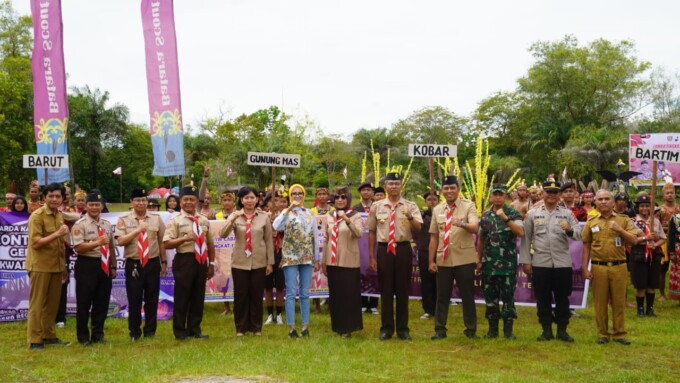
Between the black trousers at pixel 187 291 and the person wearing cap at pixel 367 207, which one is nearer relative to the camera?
the black trousers at pixel 187 291

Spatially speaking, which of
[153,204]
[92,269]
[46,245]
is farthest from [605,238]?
[153,204]

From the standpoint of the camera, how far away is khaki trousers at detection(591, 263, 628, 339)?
7367 mm

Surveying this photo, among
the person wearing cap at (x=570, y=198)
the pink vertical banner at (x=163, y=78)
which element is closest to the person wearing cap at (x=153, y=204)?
the pink vertical banner at (x=163, y=78)

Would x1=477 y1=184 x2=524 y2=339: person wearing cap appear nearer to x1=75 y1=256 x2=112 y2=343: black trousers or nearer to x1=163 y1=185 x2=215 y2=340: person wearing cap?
x1=163 y1=185 x2=215 y2=340: person wearing cap

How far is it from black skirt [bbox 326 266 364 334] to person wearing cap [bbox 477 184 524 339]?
60.4 inches

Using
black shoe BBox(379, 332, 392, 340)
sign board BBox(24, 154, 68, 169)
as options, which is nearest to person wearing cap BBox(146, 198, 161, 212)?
sign board BBox(24, 154, 68, 169)

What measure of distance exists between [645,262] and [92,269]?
7.73 m

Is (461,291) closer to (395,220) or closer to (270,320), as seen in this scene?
(395,220)

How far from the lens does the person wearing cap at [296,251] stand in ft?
25.9

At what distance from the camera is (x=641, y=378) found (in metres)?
5.78

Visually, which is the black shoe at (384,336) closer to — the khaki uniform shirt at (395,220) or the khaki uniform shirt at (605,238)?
the khaki uniform shirt at (395,220)

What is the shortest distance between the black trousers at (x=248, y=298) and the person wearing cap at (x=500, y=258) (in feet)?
8.85

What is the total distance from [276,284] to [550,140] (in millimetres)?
44050

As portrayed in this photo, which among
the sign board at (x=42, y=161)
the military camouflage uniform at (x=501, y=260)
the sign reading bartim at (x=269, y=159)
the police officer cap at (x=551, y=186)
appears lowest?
the military camouflage uniform at (x=501, y=260)
